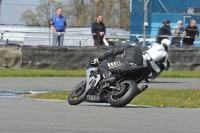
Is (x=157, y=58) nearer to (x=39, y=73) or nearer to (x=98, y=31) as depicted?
(x=39, y=73)

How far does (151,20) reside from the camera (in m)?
32.2

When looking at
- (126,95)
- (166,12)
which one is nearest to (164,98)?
(126,95)

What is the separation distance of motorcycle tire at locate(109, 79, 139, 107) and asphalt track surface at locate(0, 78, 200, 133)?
4.6 inches

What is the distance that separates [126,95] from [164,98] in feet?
8.65

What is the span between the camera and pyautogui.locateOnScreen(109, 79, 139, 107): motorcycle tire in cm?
1143

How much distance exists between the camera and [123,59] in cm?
1228

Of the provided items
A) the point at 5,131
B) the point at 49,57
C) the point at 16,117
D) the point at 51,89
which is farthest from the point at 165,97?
the point at 49,57

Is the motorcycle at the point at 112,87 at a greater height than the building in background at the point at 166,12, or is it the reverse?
the building in background at the point at 166,12

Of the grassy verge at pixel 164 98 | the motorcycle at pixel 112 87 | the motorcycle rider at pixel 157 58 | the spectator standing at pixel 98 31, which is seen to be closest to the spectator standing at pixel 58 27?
the spectator standing at pixel 98 31

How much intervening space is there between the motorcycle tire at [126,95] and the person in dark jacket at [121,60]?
411 mm

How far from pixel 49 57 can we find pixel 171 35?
5318 mm

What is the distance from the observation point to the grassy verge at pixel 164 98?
12984 mm

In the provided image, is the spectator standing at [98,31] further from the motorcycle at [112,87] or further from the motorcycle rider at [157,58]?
the motorcycle at [112,87]

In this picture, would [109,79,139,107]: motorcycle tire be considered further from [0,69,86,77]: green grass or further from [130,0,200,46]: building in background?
[130,0,200,46]: building in background
